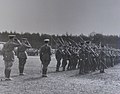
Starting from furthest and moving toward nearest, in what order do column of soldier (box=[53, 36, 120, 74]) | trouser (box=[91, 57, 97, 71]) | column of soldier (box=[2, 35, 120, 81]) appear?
trouser (box=[91, 57, 97, 71]), column of soldier (box=[53, 36, 120, 74]), column of soldier (box=[2, 35, 120, 81])

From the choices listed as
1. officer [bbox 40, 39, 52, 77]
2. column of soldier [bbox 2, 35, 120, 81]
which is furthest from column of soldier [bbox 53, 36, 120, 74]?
officer [bbox 40, 39, 52, 77]

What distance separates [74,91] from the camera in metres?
13.1

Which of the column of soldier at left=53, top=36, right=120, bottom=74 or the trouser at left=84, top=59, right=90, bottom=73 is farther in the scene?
the trouser at left=84, top=59, right=90, bottom=73

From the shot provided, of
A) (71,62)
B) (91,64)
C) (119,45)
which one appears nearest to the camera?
(91,64)

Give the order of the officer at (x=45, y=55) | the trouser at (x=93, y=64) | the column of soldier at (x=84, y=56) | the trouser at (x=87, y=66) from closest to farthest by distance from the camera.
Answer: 1. the officer at (x=45, y=55)
2. the column of soldier at (x=84, y=56)
3. the trouser at (x=87, y=66)
4. the trouser at (x=93, y=64)

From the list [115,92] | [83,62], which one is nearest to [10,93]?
[115,92]

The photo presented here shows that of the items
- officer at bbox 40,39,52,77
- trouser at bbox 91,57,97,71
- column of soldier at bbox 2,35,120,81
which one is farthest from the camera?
trouser at bbox 91,57,97,71

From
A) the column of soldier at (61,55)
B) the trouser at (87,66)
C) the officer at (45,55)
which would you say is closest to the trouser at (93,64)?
the column of soldier at (61,55)

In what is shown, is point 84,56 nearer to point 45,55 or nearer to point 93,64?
point 93,64

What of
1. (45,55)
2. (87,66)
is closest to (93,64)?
(87,66)

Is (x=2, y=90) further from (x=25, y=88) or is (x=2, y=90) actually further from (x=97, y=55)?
(x=97, y=55)

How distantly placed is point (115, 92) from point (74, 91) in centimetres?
160

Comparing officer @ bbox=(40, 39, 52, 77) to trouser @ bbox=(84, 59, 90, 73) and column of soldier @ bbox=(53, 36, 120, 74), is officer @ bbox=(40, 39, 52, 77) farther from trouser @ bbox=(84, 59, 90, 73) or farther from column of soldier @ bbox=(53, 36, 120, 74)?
trouser @ bbox=(84, 59, 90, 73)

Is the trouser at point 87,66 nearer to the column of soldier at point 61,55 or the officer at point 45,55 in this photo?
the column of soldier at point 61,55
